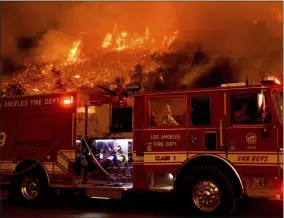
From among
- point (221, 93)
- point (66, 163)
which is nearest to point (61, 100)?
point (66, 163)

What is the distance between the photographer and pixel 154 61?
1526cm

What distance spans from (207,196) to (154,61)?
30.6ft

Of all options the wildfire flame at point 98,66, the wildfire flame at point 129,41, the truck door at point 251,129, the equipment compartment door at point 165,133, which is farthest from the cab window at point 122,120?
the wildfire flame at point 98,66

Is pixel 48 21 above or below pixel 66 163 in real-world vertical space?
above

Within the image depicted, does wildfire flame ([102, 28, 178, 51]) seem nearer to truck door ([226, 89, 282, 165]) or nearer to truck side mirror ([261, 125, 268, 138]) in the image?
truck door ([226, 89, 282, 165])

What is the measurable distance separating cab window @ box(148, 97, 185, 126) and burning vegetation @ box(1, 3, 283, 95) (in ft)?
19.6

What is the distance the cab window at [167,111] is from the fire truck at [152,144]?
0.06 ft

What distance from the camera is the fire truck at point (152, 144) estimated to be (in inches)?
255

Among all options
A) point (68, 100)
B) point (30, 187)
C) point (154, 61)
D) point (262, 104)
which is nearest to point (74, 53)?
point (154, 61)

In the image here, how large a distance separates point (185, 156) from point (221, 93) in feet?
4.39

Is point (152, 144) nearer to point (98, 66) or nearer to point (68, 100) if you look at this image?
point (68, 100)

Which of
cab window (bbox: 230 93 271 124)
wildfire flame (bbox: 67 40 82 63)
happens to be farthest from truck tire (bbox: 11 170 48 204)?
wildfire flame (bbox: 67 40 82 63)

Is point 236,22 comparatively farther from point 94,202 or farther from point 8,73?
point 8,73

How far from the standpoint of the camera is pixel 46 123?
8.51 m
